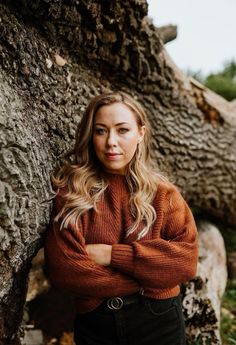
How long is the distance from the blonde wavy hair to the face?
57 mm

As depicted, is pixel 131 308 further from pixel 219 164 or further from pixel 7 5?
pixel 219 164

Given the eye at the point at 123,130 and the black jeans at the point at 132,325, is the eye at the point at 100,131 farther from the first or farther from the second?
the black jeans at the point at 132,325

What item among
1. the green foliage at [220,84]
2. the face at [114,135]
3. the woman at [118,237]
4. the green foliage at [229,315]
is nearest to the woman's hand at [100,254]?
the woman at [118,237]

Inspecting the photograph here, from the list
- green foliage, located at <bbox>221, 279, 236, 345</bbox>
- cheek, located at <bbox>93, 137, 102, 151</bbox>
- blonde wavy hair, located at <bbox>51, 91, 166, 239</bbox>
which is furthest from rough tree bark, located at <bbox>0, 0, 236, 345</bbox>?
green foliage, located at <bbox>221, 279, 236, 345</bbox>

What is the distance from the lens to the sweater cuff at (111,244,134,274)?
7.28 ft

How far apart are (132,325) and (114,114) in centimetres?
117

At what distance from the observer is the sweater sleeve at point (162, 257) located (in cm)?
222

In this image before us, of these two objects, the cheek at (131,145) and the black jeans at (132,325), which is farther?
the cheek at (131,145)

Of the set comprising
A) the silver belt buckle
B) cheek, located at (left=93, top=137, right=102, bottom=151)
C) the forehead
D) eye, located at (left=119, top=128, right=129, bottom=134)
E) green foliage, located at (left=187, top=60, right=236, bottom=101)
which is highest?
green foliage, located at (left=187, top=60, right=236, bottom=101)

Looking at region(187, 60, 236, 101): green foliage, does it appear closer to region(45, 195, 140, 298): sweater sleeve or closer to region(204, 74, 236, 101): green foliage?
region(204, 74, 236, 101): green foliage

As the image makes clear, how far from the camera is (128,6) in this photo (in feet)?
9.34

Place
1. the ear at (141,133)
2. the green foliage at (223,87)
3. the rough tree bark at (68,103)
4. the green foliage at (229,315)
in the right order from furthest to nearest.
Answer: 1. the green foliage at (223,87)
2. the green foliage at (229,315)
3. the ear at (141,133)
4. the rough tree bark at (68,103)

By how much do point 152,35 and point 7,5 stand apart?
133 cm

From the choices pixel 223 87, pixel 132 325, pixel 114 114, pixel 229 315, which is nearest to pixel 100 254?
pixel 132 325
